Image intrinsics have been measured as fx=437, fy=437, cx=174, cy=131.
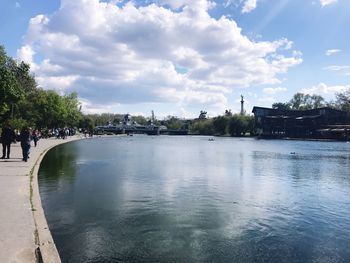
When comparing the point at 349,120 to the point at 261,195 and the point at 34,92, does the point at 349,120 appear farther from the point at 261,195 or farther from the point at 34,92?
the point at 261,195

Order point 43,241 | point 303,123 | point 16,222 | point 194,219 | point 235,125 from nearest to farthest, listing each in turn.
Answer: point 43,241 < point 16,222 < point 194,219 < point 303,123 < point 235,125

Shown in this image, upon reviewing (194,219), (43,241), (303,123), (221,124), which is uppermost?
(221,124)

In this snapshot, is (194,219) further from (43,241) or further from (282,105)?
(282,105)

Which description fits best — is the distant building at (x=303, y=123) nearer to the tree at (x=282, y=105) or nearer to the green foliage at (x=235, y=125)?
the green foliage at (x=235, y=125)

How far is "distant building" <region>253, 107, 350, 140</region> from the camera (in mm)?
129238

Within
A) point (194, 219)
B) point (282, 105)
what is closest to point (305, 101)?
point (282, 105)

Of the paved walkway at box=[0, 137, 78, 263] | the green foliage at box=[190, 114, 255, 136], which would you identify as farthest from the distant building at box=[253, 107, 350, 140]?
the paved walkway at box=[0, 137, 78, 263]

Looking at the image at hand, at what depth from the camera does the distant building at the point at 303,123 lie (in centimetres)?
12924

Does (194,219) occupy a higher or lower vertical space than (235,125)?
lower

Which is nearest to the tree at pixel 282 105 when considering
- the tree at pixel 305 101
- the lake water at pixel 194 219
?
the tree at pixel 305 101

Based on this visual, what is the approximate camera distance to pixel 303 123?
142 meters

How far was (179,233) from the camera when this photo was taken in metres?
11.5

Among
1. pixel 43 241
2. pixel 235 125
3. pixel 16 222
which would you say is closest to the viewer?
pixel 43 241

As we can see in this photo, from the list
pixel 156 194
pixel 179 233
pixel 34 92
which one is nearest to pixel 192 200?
pixel 156 194
